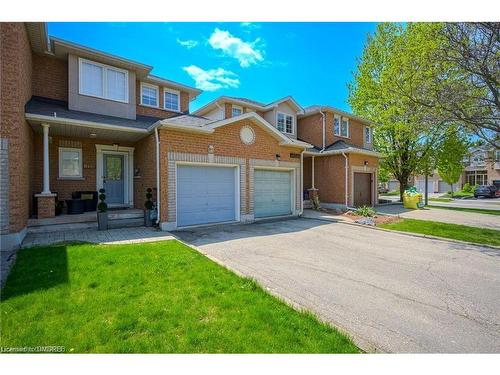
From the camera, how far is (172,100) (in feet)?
46.6

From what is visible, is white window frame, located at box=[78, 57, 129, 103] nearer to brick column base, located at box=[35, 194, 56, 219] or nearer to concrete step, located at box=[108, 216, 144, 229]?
brick column base, located at box=[35, 194, 56, 219]

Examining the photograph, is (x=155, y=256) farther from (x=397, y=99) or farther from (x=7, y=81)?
(x=397, y=99)

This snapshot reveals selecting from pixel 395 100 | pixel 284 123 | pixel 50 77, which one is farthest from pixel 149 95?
pixel 395 100

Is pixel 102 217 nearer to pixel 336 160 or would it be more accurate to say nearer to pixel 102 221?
pixel 102 221

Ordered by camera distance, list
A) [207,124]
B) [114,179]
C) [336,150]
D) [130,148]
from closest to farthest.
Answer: [207,124] < [114,179] < [130,148] < [336,150]

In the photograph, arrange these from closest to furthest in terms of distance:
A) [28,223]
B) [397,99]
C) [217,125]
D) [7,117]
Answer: [7,117], [28,223], [217,125], [397,99]

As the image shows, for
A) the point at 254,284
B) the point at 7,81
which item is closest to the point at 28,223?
the point at 7,81

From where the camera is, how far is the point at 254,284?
4352 mm

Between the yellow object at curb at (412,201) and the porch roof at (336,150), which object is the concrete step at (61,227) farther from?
the yellow object at curb at (412,201)

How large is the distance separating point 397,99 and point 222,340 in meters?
12.2

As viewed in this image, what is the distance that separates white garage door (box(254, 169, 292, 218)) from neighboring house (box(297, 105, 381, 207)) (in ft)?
11.0

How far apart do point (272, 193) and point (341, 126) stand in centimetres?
954

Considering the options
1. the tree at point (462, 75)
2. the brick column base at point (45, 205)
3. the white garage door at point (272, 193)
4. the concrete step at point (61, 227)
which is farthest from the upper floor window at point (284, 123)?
the brick column base at point (45, 205)

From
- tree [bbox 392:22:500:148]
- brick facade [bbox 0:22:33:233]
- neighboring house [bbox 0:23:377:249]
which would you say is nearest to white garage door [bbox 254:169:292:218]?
neighboring house [bbox 0:23:377:249]
